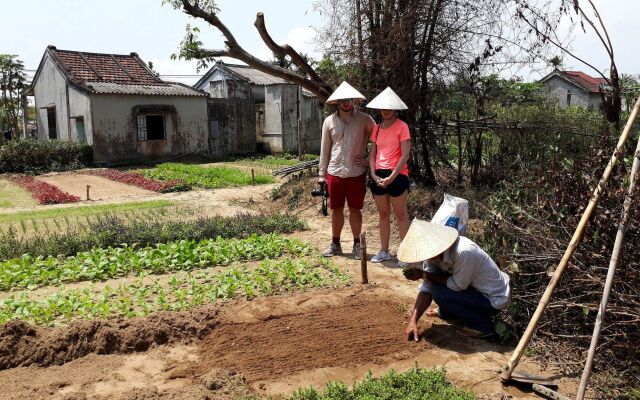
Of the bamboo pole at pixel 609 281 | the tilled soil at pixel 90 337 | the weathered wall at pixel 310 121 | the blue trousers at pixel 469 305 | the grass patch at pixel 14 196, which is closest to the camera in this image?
the bamboo pole at pixel 609 281

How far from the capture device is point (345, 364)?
393 centimetres

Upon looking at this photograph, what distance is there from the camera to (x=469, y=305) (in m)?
4.29

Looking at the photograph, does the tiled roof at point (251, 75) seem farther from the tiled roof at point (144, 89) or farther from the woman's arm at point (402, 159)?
the woman's arm at point (402, 159)

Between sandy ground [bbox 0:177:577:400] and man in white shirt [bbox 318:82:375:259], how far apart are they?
1924mm

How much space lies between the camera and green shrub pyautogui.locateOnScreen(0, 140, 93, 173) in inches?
778

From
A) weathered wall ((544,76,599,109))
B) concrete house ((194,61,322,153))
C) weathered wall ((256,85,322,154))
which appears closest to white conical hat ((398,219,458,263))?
concrete house ((194,61,322,153))

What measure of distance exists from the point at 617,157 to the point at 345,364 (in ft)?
7.75

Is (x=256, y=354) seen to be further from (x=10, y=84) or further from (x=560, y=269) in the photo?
(x=10, y=84)

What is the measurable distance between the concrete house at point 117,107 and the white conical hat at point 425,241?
20200 millimetres

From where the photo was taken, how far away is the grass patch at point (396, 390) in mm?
3301

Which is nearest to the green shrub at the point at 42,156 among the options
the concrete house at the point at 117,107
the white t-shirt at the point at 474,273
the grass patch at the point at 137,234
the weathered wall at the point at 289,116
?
the concrete house at the point at 117,107

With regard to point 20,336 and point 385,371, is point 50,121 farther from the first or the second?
point 385,371

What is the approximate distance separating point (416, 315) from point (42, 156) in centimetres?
1991

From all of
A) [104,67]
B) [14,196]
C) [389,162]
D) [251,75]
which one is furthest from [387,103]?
[251,75]
